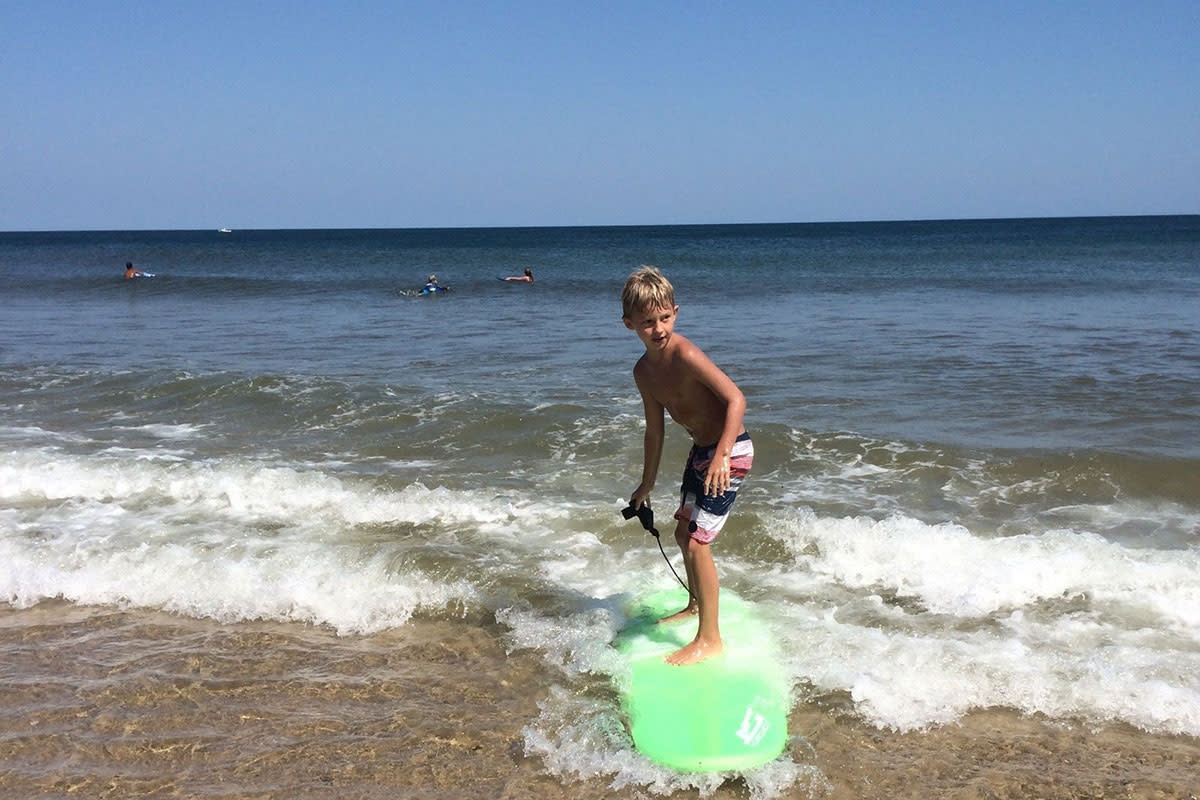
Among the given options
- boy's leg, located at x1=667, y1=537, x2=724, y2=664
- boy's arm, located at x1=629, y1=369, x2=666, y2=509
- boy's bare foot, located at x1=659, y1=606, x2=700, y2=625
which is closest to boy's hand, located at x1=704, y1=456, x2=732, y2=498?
boy's leg, located at x1=667, y1=537, x2=724, y2=664

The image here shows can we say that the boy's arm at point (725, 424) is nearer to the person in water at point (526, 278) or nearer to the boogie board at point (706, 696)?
the boogie board at point (706, 696)

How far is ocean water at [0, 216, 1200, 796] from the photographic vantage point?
3.89 metres

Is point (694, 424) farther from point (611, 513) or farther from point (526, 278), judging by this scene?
point (526, 278)

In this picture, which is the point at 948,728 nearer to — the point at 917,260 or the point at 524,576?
the point at 524,576

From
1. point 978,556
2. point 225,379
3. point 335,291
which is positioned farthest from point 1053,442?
point 335,291

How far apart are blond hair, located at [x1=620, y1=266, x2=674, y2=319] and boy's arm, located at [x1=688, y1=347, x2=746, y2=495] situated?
26 centimetres

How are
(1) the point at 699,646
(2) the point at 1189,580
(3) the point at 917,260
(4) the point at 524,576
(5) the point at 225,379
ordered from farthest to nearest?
(3) the point at 917,260 < (5) the point at 225,379 < (4) the point at 524,576 < (2) the point at 1189,580 < (1) the point at 699,646

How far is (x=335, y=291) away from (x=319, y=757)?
27.3 m

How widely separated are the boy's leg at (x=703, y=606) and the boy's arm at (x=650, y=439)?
13.5 inches

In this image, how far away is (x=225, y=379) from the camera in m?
11.3

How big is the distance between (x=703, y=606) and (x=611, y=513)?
7.14ft

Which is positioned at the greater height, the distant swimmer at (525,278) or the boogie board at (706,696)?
the distant swimmer at (525,278)

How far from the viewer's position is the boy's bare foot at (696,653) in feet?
13.2

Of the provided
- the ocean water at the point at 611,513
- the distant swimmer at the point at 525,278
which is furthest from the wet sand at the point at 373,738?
the distant swimmer at the point at 525,278
